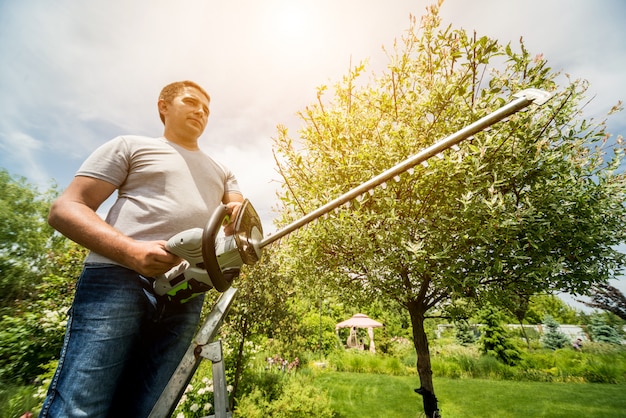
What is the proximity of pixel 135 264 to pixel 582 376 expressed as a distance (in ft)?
58.5

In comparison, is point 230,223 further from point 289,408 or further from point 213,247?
point 289,408

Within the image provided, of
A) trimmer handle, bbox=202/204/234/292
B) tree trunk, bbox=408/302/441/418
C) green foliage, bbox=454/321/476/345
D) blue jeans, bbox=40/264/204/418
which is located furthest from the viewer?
green foliage, bbox=454/321/476/345

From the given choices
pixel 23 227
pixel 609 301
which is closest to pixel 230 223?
pixel 609 301

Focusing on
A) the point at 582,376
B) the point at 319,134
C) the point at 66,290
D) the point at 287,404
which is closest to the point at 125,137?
the point at 319,134

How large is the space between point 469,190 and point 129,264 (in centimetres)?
394

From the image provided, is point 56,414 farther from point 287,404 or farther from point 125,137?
point 287,404

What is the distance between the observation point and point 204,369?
22.4ft

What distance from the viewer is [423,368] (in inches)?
213

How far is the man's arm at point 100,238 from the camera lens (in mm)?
1132

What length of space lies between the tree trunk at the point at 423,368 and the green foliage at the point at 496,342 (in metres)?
11.3

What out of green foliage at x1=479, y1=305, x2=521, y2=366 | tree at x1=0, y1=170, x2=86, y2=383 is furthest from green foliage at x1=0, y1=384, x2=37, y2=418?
green foliage at x1=479, y1=305, x2=521, y2=366

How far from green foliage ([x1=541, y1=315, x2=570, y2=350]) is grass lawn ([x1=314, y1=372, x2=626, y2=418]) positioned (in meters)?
10.9

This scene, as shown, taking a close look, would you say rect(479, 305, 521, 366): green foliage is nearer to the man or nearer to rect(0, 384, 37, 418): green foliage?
the man

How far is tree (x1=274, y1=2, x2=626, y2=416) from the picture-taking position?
3646mm
